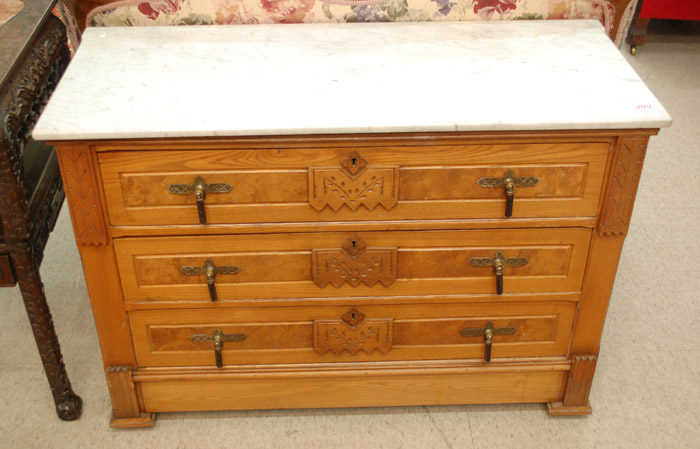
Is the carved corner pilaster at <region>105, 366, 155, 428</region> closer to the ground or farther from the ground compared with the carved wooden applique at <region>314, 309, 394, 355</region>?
closer to the ground

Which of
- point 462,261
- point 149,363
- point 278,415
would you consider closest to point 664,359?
point 462,261

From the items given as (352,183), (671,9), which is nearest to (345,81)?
(352,183)

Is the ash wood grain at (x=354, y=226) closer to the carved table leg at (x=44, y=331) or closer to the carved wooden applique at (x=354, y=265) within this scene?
the carved wooden applique at (x=354, y=265)

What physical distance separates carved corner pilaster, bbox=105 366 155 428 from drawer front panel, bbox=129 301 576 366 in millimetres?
62

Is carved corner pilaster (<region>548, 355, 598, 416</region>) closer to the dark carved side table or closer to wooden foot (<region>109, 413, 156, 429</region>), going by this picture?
wooden foot (<region>109, 413, 156, 429</region>)

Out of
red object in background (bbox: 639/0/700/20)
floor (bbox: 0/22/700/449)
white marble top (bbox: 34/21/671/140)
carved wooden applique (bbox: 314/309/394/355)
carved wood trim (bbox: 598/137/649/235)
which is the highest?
white marble top (bbox: 34/21/671/140)

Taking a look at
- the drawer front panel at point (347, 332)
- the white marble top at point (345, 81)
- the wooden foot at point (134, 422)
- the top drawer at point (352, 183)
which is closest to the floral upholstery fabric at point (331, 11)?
the white marble top at point (345, 81)

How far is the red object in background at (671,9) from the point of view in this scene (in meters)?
3.60

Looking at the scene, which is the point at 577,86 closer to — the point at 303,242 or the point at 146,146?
the point at 303,242

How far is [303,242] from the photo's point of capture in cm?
163

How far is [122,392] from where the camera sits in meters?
1.83

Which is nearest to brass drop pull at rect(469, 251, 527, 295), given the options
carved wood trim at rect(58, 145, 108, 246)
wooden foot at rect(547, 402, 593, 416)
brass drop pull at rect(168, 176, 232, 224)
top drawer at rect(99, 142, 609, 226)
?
top drawer at rect(99, 142, 609, 226)

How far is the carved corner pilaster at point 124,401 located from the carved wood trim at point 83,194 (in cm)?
39

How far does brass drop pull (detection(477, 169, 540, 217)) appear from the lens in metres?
1.53
